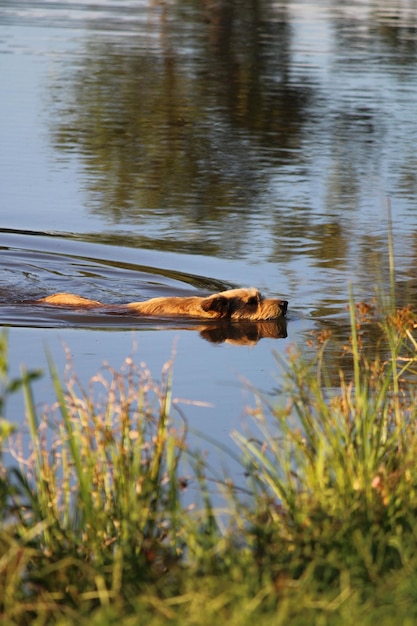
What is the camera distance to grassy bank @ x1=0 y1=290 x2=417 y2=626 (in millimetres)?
4875

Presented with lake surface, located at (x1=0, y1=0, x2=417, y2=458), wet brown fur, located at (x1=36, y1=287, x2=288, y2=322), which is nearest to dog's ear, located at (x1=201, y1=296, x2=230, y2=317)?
wet brown fur, located at (x1=36, y1=287, x2=288, y2=322)

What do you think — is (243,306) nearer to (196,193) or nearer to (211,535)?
(196,193)

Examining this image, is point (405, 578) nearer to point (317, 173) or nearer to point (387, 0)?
point (317, 173)

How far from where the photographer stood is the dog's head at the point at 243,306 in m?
11.7

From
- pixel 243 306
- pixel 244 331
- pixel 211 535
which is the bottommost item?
pixel 244 331

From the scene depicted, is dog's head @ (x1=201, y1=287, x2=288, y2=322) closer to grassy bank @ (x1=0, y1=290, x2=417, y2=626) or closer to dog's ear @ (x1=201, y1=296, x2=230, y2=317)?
dog's ear @ (x1=201, y1=296, x2=230, y2=317)

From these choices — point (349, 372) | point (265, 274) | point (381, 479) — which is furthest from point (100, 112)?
point (381, 479)

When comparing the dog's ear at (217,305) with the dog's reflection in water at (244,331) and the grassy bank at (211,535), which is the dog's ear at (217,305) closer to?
the dog's reflection in water at (244,331)

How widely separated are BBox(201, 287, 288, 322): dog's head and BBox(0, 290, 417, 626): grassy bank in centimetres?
513

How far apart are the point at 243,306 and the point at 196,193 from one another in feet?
20.0

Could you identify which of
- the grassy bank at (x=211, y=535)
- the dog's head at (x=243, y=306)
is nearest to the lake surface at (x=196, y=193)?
the dog's head at (x=243, y=306)

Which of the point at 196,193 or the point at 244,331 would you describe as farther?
the point at 196,193

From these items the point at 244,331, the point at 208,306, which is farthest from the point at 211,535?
the point at 208,306

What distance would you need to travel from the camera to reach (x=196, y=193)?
17.8 metres
